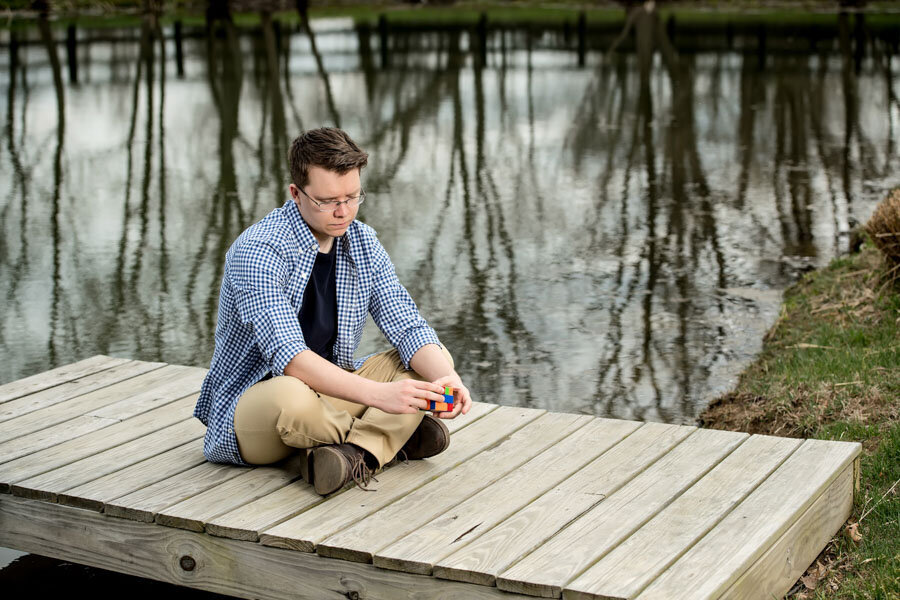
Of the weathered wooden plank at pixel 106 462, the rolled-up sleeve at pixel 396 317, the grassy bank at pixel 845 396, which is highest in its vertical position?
the rolled-up sleeve at pixel 396 317

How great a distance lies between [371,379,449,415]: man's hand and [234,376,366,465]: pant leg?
7.2 inches

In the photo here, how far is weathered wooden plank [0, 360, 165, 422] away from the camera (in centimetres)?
444

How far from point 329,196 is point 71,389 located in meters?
1.81

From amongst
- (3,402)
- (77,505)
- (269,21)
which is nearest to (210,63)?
(269,21)

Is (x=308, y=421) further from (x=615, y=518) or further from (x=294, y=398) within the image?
(x=615, y=518)

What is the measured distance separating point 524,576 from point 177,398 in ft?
6.84

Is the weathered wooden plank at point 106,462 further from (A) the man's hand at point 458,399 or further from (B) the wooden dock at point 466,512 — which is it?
(A) the man's hand at point 458,399

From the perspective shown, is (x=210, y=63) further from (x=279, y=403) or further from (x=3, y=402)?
(x=279, y=403)

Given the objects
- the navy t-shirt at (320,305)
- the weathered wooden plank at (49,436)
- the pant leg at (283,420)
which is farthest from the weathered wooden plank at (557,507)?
the weathered wooden plank at (49,436)

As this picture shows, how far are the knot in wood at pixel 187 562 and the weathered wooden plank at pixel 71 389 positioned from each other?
1.37m

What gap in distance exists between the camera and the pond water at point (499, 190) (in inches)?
241

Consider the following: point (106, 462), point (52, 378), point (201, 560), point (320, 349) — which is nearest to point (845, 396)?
point (320, 349)

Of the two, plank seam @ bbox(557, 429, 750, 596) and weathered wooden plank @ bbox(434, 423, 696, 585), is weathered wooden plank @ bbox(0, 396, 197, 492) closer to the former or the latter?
weathered wooden plank @ bbox(434, 423, 696, 585)

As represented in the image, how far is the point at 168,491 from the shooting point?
353 centimetres
